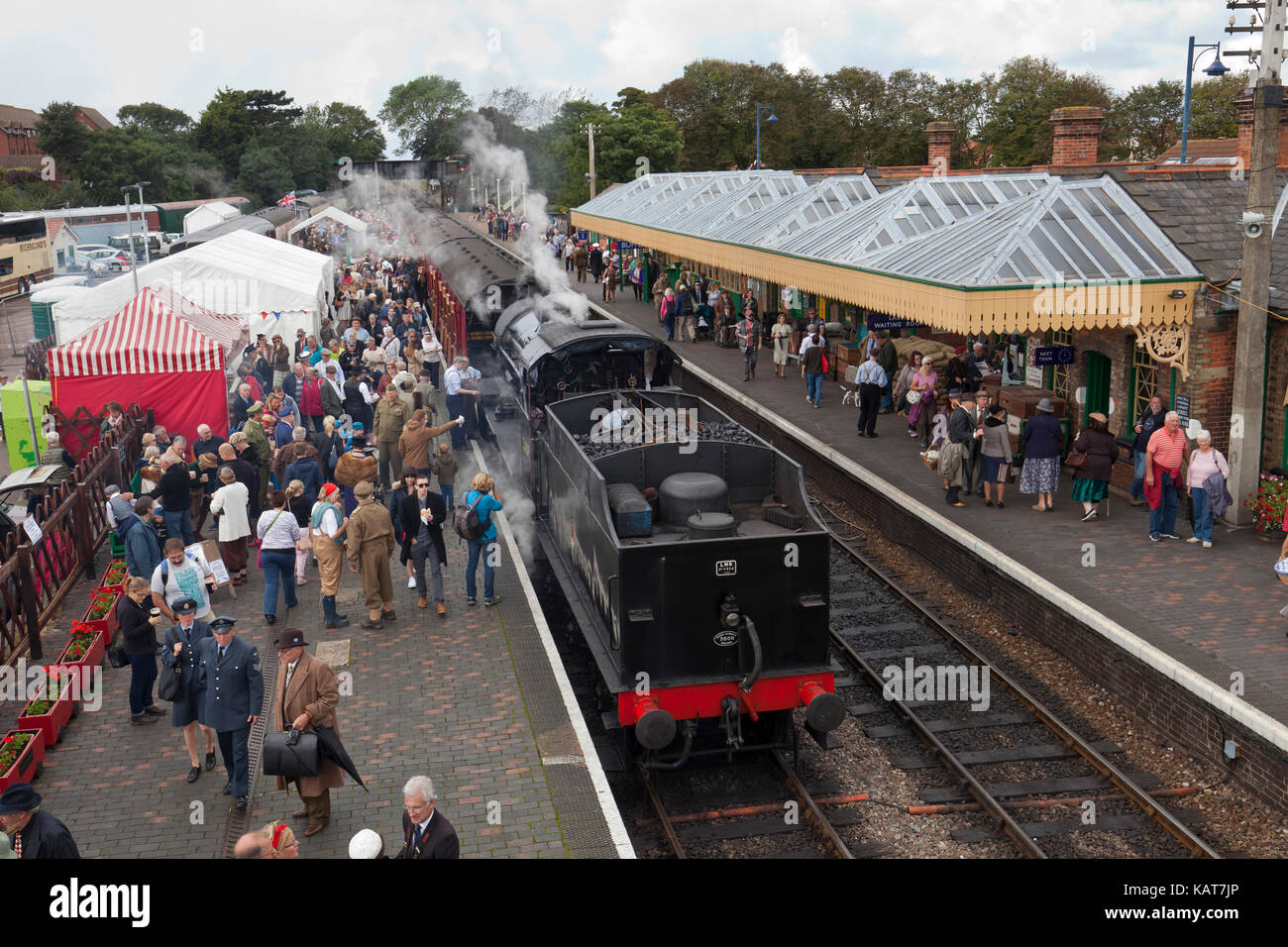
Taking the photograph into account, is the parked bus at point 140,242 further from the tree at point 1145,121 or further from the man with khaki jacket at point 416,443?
the tree at point 1145,121

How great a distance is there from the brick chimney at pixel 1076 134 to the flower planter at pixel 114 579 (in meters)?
19.0

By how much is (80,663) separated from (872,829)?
719 centimetres

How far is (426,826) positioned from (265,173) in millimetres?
101305

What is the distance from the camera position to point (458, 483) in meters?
16.8

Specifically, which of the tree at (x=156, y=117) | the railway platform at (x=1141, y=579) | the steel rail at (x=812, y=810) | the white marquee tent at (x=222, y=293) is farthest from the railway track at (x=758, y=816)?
the tree at (x=156, y=117)

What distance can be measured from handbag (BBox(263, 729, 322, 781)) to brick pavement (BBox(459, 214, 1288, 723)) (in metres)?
7.21

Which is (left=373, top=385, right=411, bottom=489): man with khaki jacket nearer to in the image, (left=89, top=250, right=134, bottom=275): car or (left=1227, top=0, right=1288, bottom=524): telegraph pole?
(left=1227, top=0, right=1288, bottom=524): telegraph pole

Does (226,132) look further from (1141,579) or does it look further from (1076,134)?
(1141,579)

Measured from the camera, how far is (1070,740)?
377 inches

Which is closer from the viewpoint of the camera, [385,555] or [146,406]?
[385,555]

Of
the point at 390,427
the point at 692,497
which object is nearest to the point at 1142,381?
the point at 692,497

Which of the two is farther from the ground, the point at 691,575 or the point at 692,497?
the point at 692,497

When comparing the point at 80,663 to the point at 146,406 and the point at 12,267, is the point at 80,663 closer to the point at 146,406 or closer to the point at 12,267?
the point at 146,406

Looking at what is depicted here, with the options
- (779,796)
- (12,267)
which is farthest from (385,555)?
(12,267)
